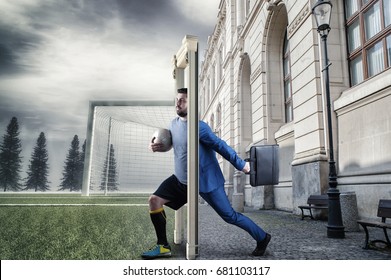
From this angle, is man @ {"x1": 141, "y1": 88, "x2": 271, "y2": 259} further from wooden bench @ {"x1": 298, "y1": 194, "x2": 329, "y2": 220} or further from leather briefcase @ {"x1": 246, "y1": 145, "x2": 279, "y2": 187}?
wooden bench @ {"x1": 298, "y1": 194, "x2": 329, "y2": 220}

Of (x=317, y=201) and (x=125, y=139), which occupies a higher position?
(x=125, y=139)

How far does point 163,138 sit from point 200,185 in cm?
60

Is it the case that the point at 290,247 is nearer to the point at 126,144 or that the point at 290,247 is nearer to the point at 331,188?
the point at 331,188

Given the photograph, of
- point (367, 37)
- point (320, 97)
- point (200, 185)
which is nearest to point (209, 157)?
point (200, 185)

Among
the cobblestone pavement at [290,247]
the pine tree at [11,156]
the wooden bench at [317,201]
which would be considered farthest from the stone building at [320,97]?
the pine tree at [11,156]

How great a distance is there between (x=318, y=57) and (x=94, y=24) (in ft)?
18.7

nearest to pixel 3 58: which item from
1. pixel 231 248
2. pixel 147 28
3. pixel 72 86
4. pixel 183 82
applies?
pixel 72 86

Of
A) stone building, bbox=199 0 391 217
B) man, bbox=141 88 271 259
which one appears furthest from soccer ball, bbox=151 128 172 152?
stone building, bbox=199 0 391 217

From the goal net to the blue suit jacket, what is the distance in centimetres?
997

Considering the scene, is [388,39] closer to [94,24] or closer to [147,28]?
[147,28]

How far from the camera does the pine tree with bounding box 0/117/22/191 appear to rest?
4176 millimetres

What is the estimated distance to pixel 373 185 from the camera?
599 cm

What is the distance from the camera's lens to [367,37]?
705 centimetres

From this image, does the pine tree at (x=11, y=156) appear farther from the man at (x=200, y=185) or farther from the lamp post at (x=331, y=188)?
the lamp post at (x=331, y=188)
